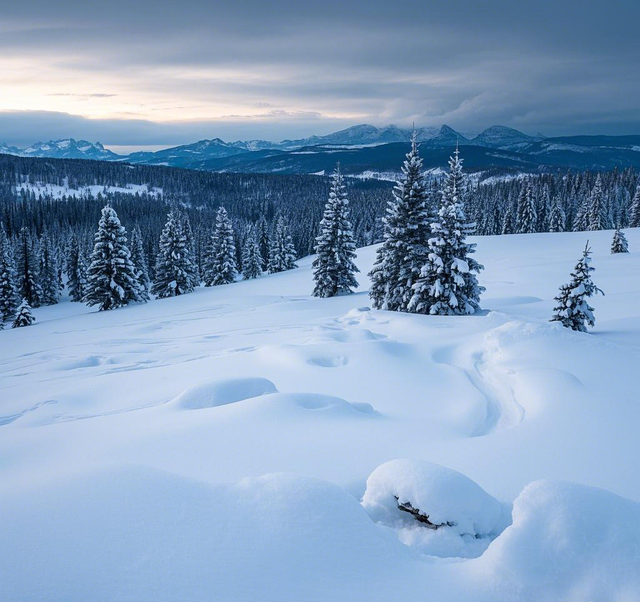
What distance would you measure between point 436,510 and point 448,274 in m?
15.0

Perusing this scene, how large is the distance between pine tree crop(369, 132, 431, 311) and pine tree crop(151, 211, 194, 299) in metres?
23.6

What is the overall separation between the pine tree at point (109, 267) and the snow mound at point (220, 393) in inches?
1053

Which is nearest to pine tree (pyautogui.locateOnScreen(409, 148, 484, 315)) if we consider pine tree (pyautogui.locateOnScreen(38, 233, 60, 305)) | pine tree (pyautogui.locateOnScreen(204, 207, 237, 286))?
pine tree (pyautogui.locateOnScreen(204, 207, 237, 286))

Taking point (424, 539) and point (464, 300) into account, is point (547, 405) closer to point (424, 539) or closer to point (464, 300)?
point (424, 539)

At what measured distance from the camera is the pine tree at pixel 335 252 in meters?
26.8

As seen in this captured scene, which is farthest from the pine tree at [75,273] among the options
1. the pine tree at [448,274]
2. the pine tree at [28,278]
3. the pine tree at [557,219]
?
the pine tree at [557,219]

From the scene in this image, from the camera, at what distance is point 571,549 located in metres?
2.57

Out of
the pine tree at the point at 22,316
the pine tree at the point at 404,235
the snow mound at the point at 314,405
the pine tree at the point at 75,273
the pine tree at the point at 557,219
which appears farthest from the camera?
the pine tree at the point at 557,219

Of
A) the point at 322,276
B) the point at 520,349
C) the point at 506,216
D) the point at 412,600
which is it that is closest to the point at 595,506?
the point at 412,600

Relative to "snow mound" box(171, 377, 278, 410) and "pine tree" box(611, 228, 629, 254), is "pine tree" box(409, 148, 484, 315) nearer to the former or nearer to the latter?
"snow mound" box(171, 377, 278, 410)

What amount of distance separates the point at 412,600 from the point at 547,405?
4.67 metres

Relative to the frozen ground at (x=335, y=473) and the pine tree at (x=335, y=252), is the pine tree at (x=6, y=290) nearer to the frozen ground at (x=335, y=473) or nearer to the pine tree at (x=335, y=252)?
the pine tree at (x=335, y=252)

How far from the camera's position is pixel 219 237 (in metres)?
44.0

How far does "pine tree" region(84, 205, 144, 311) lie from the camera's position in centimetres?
2998
